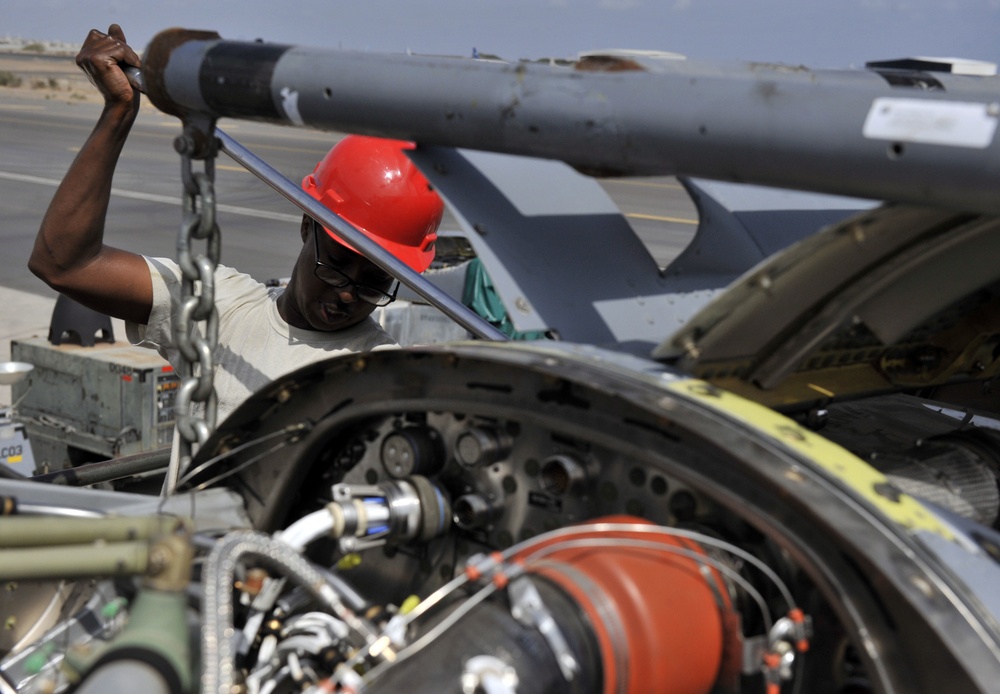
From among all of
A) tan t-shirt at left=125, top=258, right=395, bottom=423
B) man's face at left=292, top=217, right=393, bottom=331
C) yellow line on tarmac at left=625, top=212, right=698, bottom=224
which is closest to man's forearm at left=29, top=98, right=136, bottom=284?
tan t-shirt at left=125, top=258, right=395, bottom=423

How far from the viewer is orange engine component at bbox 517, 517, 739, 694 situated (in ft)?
4.58

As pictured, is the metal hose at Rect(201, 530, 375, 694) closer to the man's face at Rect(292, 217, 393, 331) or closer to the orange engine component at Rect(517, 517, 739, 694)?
the orange engine component at Rect(517, 517, 739, 694)

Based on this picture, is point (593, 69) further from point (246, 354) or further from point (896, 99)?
point (246, 354)

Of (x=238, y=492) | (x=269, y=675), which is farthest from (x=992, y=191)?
(x=238, y=492)

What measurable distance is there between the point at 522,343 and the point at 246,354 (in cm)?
210

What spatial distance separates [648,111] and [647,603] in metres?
0.65

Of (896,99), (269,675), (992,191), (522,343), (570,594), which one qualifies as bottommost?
Result: (269,675)

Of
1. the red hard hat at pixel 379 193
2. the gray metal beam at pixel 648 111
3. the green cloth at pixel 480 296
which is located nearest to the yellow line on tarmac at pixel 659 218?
the green cloth at pixel 480 296

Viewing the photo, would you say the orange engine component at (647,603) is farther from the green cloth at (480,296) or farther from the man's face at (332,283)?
the green cloth at (480,296)

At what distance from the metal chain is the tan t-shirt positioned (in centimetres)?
148

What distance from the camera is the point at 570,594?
142 centimetres

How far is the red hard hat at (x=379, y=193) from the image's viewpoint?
3.81 metres

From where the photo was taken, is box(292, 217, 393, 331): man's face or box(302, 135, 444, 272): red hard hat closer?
box(292, 217, 393, 331): man's face

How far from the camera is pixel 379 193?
3812mm
